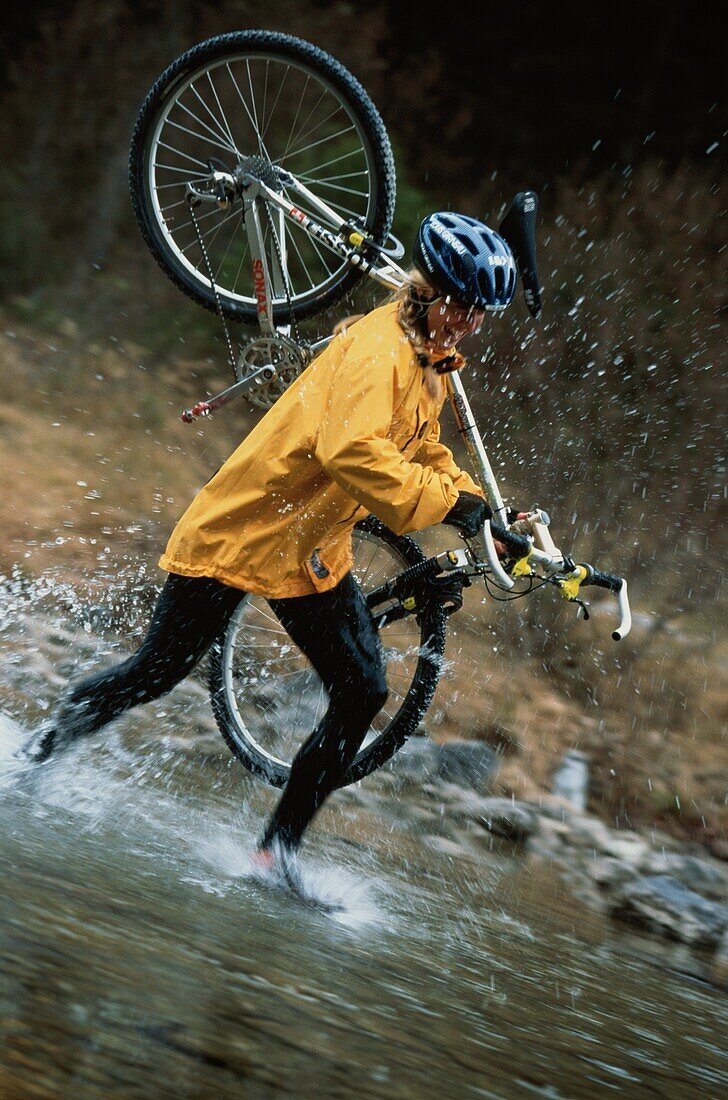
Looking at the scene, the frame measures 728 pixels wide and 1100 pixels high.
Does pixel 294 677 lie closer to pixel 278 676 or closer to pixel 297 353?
pixel 278 676

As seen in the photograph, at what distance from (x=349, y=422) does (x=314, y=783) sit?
1.16 metres

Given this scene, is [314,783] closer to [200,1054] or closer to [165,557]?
[165,557]

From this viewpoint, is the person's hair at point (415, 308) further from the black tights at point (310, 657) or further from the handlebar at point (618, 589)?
the handlebar at point (618, 589)

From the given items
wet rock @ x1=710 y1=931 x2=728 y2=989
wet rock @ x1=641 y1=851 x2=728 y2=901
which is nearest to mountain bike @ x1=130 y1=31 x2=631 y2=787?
wet rock @ x1=710 y1=931 x2=728 y2=989

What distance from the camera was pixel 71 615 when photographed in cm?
634

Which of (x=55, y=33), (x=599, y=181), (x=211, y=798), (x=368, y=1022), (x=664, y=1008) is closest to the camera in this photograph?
(x=368, y=1022)

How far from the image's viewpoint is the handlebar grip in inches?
143

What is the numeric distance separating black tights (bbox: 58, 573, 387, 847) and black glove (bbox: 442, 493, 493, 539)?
429 millimetres

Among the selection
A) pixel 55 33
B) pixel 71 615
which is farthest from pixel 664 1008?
pixel 55 33

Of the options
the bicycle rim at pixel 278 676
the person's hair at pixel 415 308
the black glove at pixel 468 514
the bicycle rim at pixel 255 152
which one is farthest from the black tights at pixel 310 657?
the bicycle rim at pixel 255 152

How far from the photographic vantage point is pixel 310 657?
142 inches

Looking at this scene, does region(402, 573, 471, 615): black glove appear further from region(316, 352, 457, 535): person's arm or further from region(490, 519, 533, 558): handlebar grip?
region(316, 352, 457, 535): person's arm

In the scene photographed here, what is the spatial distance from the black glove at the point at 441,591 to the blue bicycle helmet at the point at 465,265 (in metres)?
1.06

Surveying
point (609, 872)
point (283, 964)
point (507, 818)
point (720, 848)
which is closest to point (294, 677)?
point (507, 818)
